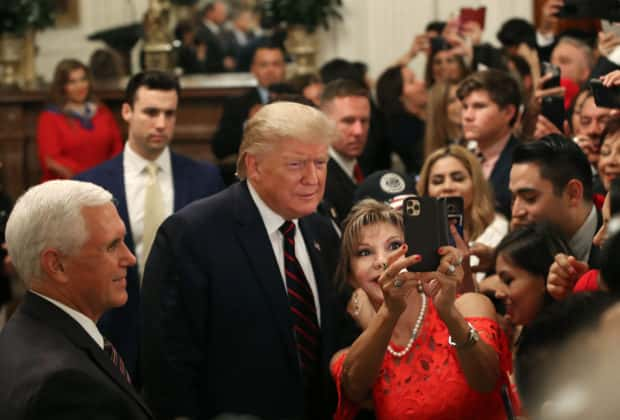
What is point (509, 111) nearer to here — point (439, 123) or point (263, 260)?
point (439, 123)

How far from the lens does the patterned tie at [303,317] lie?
3.50 metres

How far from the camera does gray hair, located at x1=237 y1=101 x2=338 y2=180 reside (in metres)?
3.46

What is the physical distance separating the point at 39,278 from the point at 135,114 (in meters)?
2.56

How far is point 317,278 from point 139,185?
162 cm

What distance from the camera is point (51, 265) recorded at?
2732 mm

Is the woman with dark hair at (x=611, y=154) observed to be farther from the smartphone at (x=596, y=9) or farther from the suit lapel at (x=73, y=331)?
the suit lapel at (x=73, y=331)

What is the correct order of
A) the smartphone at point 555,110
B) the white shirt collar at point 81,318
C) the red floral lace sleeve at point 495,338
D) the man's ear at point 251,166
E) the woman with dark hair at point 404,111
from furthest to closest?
the woman with dark hair at point 404,111
the smartphone at point 555,110
the man's ear at point 251,166
the red floral lace sleeve at point 495,338
the white shirt collar at point 81,318

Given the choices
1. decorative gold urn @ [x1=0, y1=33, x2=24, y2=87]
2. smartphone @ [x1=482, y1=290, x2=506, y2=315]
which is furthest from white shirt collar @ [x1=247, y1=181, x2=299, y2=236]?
decorative gold urn @ [x1=0, y1=33, x2=24, y2=87]

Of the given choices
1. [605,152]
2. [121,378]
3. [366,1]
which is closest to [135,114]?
[605,152]

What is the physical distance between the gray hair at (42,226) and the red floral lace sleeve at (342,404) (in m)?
0.95

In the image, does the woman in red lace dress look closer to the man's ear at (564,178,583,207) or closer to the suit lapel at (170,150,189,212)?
the man's ear at (564,178,583,207)

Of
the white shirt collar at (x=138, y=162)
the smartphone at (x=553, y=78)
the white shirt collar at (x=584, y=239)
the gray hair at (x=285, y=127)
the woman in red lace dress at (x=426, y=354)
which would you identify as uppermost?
the gray hair at (x=285, y=127)

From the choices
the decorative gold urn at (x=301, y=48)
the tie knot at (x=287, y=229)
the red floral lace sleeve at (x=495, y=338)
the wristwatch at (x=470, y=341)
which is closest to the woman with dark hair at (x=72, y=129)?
the decorative gold urn at (x=301, y=48)

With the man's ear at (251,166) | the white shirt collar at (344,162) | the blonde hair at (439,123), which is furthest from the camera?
the blonde hair at (439,123)
